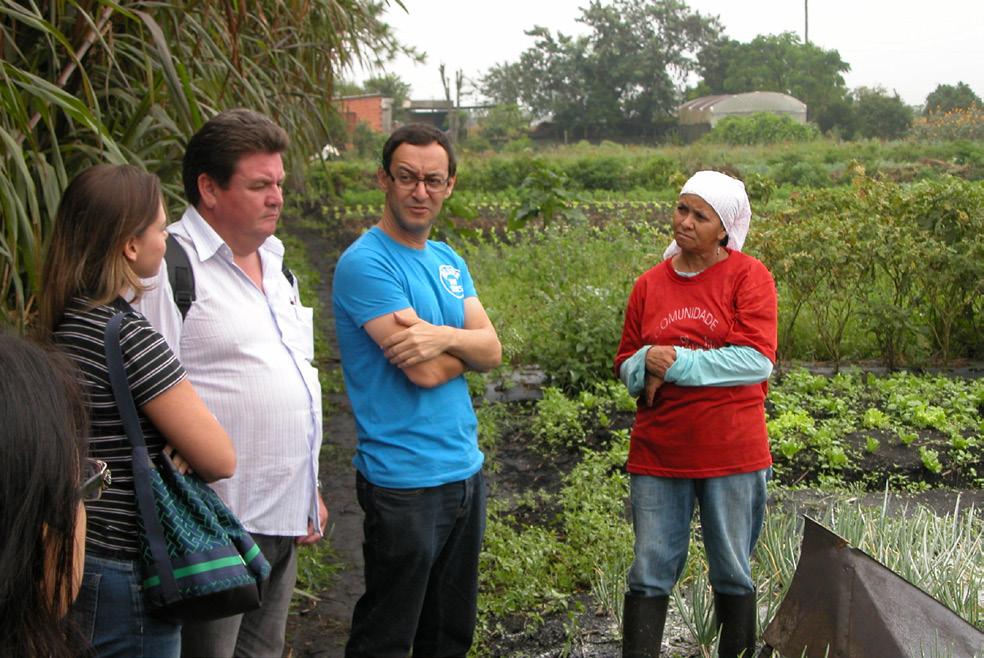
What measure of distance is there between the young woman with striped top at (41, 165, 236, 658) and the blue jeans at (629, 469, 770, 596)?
1442 mm

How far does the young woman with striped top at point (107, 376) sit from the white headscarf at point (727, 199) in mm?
1598

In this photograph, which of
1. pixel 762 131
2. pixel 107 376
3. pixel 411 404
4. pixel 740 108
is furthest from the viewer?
pixel 740 108

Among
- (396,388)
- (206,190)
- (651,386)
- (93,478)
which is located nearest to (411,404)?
(396,388)

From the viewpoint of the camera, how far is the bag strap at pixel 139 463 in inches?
86.7

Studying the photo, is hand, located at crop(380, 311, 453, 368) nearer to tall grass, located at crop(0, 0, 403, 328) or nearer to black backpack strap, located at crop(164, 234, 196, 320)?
black backpack strap, located at crop(164, 234, 196, 320)

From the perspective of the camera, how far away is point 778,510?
4488 millimetres

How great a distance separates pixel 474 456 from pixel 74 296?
1315 millimetres

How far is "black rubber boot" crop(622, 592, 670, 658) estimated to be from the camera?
10.8 ft

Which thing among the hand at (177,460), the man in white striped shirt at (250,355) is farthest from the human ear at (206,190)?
the hand at (177,460)

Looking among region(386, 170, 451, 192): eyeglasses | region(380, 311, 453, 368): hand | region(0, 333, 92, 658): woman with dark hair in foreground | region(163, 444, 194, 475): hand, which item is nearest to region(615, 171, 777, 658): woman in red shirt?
region(380, 311, 453, 368): hand

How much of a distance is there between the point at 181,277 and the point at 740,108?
53.7 meters

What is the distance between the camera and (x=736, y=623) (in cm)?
334

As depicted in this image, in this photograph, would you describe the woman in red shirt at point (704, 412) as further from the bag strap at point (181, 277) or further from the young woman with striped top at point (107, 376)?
the young woman with striped top at point (107, 376)

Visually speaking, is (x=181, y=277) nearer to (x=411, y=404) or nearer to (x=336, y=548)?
(x=411, y=404)
